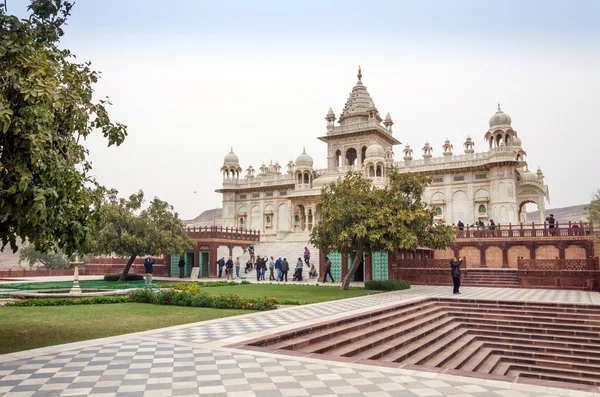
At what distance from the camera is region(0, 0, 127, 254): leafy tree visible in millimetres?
6391

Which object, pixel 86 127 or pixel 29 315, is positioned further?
pixel 29 315

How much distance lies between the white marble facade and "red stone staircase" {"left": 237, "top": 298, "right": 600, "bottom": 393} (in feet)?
66.0

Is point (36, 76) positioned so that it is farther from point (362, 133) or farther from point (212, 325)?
point (362, 133)

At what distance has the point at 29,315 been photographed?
13031 millimetres

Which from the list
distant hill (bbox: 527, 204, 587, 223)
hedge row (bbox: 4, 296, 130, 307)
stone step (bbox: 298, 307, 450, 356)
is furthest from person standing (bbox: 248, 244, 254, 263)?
distant hill (bbox: 527, 204, 587, 223)

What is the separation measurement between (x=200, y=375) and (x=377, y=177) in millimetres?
36251

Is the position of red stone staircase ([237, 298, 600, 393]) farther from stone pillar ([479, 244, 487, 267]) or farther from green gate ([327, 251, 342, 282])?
stone pillar ([479, 244, 487, 267])

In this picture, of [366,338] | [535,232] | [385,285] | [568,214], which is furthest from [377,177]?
[568,214]

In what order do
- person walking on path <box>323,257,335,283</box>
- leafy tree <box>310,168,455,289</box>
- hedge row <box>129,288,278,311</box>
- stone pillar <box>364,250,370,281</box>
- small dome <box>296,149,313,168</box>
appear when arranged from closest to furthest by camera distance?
hedge row <box>129,288,278,311</box> < leafy tree <box>310,168,455,289</box> < stone pillar <box>364,250,370,281</box> < person walking on path <box>323,257,335,283</box> < small dome <box>296,149,313,168</box>

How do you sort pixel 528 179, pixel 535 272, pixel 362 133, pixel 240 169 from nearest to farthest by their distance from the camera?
1. pixel 535 272
2. pixel 528 179
3. pixel 362 133
4. pixel 240 169

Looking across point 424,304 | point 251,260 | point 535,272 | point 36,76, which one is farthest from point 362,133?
point 36,76

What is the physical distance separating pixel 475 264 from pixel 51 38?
99.5ft

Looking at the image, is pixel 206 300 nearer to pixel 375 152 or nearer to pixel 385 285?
pixel 385 285

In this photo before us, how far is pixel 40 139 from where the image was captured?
21.1 ft
